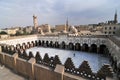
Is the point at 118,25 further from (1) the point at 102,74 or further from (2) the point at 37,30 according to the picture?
(1) the point at 102,74

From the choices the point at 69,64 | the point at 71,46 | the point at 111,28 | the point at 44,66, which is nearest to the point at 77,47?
the point at 71,46

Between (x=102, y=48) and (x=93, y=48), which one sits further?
(x=93, y=48)

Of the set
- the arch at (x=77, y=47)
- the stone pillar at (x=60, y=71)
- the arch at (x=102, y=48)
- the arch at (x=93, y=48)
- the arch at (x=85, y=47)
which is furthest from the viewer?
the arch at (x=77, y=47)

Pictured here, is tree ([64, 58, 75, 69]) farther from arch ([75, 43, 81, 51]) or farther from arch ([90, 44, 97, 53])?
arch ([75, 43, 81, 51])

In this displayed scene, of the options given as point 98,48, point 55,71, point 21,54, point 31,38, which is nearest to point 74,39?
point 98,48

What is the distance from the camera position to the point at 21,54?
8164 millimetres

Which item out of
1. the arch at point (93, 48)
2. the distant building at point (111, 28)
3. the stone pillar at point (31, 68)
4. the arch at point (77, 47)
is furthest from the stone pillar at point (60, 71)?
the distant building at point (111, 28)

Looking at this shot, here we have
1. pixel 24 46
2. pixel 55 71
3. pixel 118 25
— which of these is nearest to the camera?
pixel 55 71

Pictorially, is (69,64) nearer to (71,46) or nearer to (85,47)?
→ (85,47)

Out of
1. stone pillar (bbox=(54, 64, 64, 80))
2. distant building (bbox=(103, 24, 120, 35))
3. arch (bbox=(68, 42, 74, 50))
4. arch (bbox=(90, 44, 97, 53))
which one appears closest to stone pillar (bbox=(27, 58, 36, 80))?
stone pillar (bbox=(54, 64, 64, 80))

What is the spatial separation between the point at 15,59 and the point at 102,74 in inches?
252

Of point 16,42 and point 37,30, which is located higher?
point 37,30

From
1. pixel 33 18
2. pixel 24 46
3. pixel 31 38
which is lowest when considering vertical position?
pixel 24 46

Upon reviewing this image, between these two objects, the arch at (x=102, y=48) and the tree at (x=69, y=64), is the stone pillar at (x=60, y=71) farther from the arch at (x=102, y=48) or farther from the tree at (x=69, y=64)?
the arch at (x=102, y=48)
